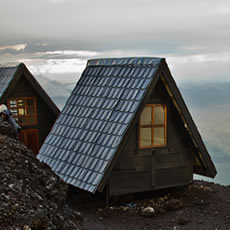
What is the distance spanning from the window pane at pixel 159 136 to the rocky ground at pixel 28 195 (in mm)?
6905

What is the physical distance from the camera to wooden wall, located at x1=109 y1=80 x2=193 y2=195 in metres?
12.9

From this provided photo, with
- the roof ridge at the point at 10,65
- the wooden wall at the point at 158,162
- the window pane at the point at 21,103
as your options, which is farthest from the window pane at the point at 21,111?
the wooden wall at the point at 158,162

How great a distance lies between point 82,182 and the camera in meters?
12.4

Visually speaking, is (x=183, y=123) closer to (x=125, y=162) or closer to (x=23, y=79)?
(x=125, y=162)

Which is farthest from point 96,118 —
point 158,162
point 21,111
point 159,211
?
point 21,111

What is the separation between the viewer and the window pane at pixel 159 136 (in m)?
13.5

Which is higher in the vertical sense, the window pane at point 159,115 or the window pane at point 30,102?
the window pane at point 30,102

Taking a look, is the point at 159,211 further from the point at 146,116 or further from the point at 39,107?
the point at 39,107

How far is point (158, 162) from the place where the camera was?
13617 millimetres

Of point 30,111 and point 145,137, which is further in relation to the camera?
point 30,111

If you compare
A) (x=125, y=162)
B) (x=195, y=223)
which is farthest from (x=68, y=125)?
(x=195, y=223)

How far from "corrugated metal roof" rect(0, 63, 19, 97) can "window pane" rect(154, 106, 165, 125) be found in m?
8.84

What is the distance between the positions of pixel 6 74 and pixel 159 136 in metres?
10.1

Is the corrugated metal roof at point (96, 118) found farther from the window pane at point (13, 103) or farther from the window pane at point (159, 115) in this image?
the window pane at point (13, 103)
